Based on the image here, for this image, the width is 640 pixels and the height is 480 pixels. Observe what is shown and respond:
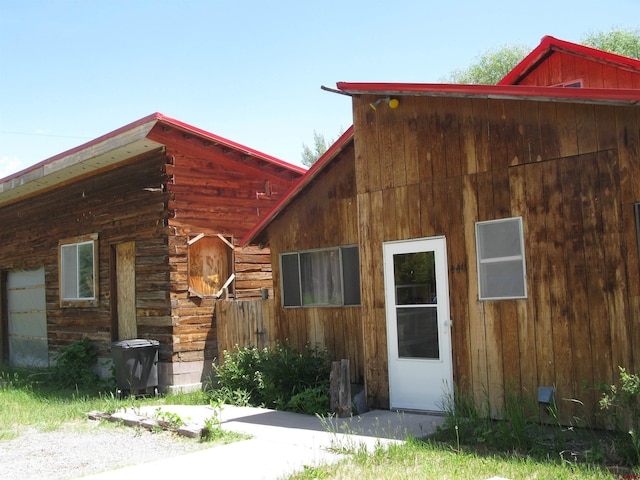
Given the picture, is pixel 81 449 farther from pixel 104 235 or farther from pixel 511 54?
pixel 511 54

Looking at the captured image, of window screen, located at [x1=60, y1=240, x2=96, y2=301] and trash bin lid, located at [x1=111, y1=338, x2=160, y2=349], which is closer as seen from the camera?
trash bin lid, located at [x1=111, y1=338, x2=160, y2=349]

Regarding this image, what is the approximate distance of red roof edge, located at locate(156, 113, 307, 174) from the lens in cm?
1229

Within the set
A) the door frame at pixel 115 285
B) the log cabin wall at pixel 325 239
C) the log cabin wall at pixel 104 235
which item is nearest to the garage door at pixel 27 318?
the log cabin wall at pixel 104 235

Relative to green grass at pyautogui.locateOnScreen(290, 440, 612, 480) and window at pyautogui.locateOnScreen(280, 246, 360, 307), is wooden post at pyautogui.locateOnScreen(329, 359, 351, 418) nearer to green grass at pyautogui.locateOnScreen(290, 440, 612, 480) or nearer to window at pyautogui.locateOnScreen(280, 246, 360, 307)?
window at pyautogui.locateOnScreen(280, 246, 360, 307)

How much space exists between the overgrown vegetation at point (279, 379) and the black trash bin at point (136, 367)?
1645mm

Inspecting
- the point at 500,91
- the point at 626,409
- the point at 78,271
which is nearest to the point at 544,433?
the point at 626,409

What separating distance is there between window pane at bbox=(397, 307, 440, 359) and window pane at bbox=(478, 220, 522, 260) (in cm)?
112

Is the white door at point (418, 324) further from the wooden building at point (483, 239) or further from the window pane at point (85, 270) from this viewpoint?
the window pane at point (85, 270)

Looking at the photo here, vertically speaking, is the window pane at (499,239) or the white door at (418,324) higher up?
the window pane at (499,239)

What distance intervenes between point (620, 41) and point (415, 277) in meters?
26.7

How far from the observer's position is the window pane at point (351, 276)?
34.8 feet

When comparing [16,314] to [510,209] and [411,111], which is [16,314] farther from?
[510,209]

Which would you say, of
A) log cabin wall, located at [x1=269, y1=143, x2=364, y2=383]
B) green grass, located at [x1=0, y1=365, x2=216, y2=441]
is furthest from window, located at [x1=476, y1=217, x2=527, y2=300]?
green grass, located at [x1=0, y1=365, x2=216, y2=441]

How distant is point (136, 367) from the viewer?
39.8ft
